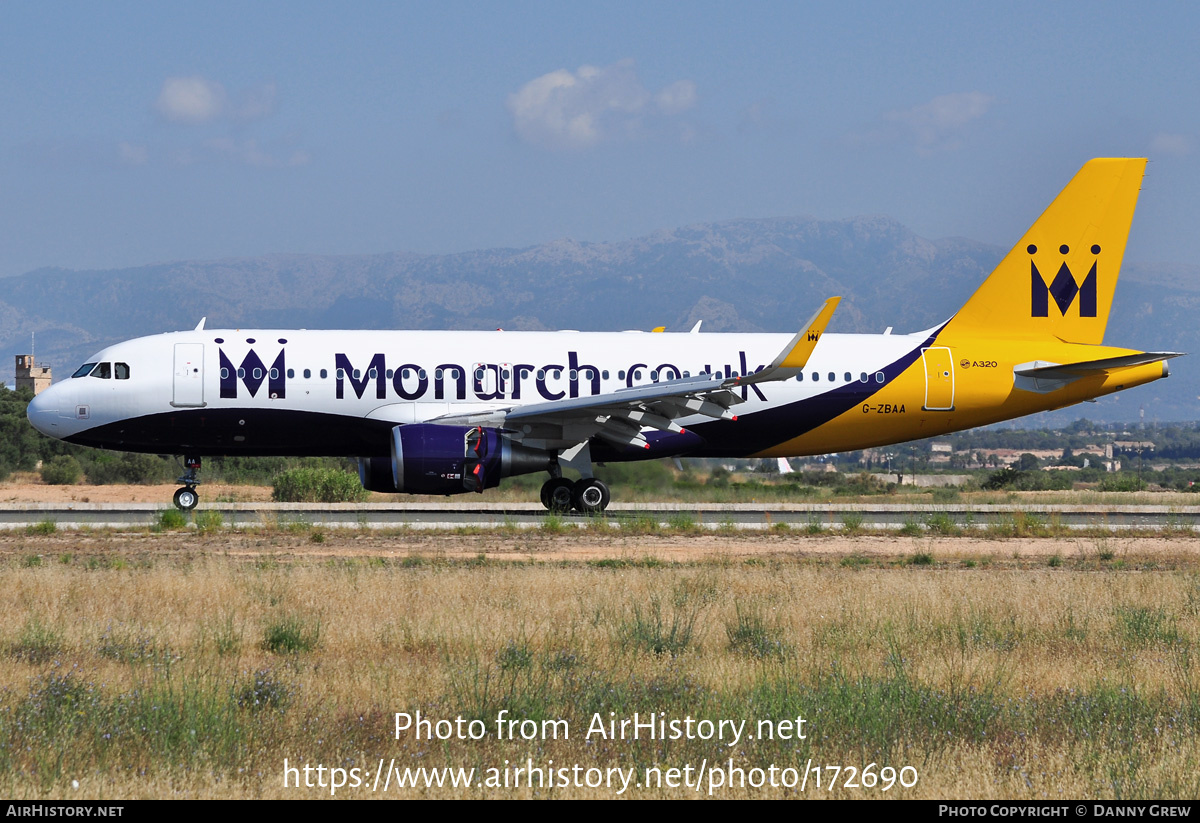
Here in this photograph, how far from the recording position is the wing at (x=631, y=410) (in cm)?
2442

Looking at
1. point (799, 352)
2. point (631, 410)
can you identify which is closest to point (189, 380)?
point (631, 410)

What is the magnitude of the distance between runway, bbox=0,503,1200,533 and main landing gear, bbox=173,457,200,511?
27cm

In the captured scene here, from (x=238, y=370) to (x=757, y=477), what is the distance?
20.8m

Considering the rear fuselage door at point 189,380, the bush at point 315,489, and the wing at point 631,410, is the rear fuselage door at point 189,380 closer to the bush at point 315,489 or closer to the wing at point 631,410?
the wing at point 631,410

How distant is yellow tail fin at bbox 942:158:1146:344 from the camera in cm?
3030

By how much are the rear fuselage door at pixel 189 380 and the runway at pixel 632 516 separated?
2399 mm

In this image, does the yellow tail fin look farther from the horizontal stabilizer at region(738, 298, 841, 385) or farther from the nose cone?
the nose cone

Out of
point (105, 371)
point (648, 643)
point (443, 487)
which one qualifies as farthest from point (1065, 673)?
point (105, 371)

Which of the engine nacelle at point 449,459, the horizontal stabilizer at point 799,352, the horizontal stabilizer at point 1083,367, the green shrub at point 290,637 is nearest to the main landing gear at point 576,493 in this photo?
the engine nacelle at point 449,459

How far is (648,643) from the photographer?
11281mm

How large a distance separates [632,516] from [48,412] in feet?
40.2
